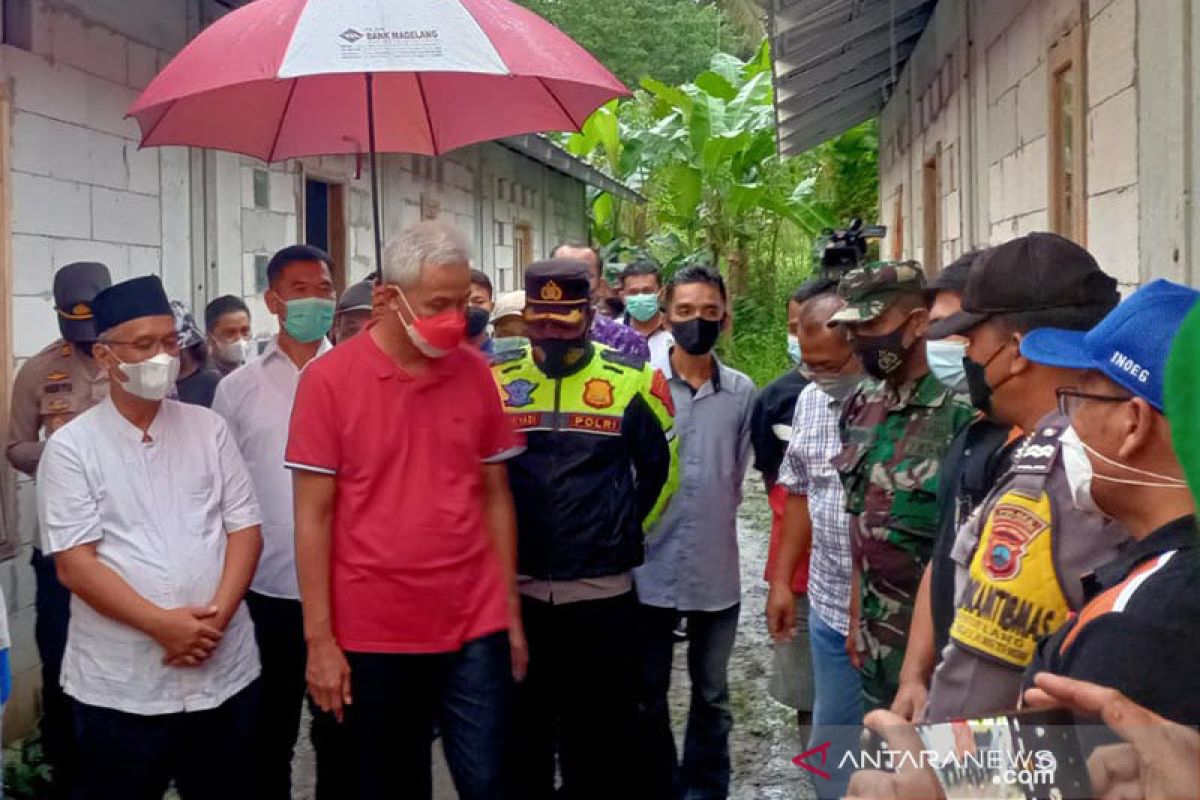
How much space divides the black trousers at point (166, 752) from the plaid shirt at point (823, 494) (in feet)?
5.72

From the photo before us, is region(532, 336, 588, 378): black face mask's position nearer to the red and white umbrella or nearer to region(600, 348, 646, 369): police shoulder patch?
region(600, 348, 646, 369): police shoulder patch

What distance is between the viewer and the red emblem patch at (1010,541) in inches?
A: 94.3

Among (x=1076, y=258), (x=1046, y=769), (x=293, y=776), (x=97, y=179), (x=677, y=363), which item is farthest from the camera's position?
(x=97, y=179)

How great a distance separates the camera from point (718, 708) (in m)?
4.94

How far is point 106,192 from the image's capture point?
6.56 m

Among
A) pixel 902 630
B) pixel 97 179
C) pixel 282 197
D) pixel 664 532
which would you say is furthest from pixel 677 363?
pixel 282 197

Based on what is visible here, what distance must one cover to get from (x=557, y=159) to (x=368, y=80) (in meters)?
Result: 11.5

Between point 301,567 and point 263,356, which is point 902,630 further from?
point 263,356

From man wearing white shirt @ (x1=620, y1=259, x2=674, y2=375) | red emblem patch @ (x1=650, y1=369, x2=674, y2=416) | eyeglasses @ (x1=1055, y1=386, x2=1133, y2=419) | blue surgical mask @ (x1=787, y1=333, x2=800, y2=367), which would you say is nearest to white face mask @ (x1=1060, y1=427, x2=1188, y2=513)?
eyeglasses @ (x1=1055, y1=386, x2=1133, y2=419)

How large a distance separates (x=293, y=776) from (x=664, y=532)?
198 cm

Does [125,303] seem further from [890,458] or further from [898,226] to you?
[898,226]

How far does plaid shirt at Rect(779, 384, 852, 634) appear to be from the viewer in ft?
13.7

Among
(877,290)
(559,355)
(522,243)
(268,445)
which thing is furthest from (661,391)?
(522,243)

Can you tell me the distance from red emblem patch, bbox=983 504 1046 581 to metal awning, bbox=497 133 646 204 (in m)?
9.69
